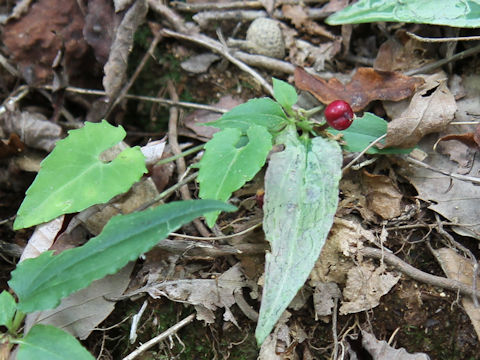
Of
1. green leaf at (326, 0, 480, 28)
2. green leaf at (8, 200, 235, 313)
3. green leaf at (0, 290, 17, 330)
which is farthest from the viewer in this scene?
green leaf at (326, 0, 480, 28)

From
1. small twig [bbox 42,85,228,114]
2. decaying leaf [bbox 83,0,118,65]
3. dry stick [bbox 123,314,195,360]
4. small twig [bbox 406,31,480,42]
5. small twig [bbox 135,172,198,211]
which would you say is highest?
decaying leaf [bbox 83,0,118,65]

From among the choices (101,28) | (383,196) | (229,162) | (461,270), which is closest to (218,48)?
(101,28)

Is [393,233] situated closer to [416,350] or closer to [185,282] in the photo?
[416,350]

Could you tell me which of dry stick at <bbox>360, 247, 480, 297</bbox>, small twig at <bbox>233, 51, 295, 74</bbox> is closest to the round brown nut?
small twig at <bbox>233, 51, 295, 74</bbox>

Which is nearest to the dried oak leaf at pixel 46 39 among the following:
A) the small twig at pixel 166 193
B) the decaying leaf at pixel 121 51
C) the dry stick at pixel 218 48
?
the decaying leaf at pixel 121 51

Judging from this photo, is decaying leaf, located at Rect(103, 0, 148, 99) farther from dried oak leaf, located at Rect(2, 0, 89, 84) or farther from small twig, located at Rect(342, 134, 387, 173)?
small twig, located at Rect(342, 134, 387, 173)

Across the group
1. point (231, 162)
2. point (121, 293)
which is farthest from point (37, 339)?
point (231, 162)
